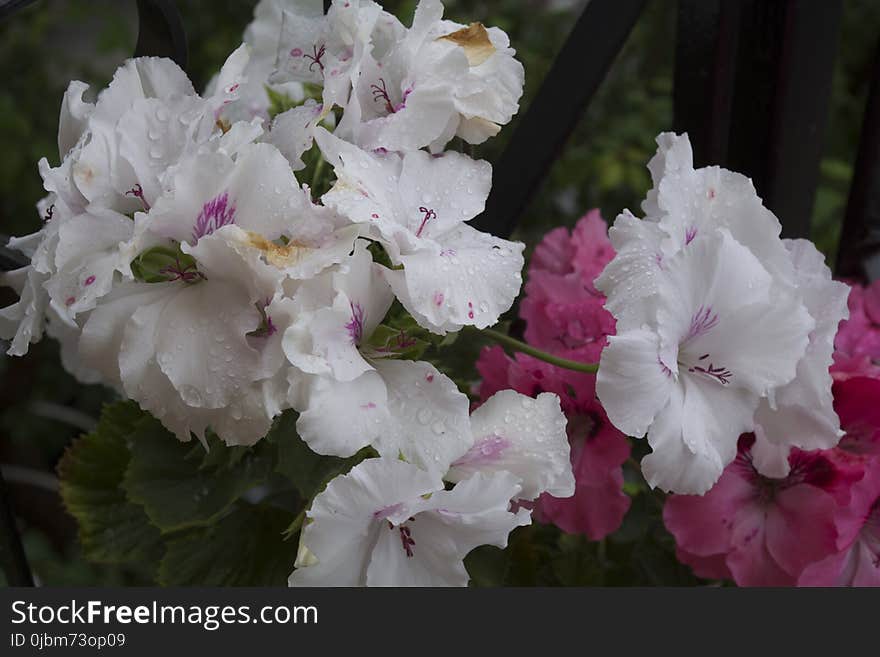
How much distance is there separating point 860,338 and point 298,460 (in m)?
0.40

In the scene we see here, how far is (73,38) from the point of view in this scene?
2123mm

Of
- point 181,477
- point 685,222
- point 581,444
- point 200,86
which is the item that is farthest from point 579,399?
point 200,86

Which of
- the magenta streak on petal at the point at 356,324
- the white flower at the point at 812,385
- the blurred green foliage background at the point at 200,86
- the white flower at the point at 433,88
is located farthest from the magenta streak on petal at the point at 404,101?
the blurred green foliage background at the point at 200,86

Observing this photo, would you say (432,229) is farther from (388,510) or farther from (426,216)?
(388,510)

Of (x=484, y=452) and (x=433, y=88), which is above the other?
(x=433, y=88)

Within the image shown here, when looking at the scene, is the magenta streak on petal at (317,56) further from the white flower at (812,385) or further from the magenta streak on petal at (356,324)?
the white flower at (812,385)

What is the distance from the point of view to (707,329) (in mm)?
496

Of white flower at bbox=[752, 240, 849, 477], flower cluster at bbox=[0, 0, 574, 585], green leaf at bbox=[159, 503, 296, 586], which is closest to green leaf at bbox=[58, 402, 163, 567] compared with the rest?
green leaf at bbox=[159, 503, 296, 586]

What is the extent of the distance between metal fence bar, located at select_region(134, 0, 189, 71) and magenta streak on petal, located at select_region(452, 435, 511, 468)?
28 centimetres

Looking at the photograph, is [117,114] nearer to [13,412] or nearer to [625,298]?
[625,298]

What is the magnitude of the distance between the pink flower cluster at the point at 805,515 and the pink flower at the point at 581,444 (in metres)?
0.04

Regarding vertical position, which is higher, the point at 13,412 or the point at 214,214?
the point at 214,214

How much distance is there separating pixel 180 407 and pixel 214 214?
0.29 feet

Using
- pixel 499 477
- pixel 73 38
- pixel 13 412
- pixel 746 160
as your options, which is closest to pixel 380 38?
pixel 499 477
